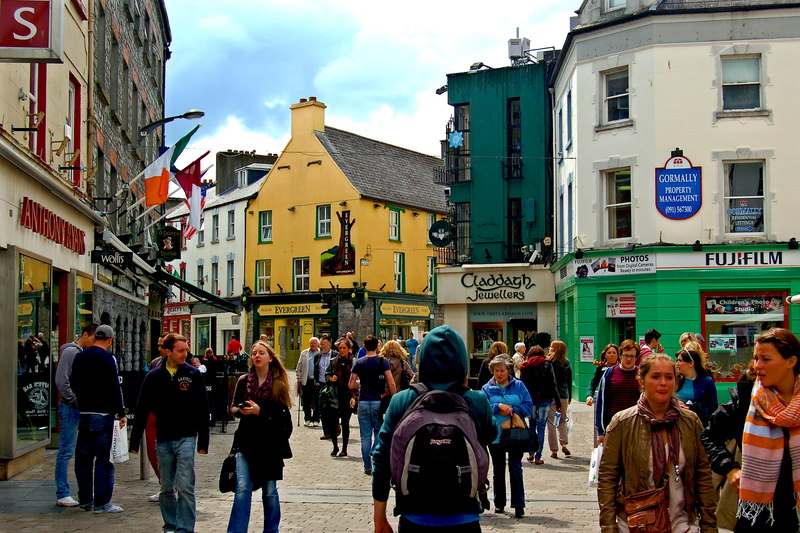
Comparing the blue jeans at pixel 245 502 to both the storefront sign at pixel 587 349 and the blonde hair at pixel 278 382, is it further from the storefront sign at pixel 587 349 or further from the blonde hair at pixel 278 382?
the storefront sign at pixel 587 349

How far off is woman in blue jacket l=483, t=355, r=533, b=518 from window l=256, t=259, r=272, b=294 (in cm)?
3975

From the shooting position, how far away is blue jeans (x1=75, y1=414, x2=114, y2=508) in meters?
9.78

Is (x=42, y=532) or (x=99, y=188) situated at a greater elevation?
(x=99, y=188)

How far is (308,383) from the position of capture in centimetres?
2044

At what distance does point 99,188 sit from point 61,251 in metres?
4.77

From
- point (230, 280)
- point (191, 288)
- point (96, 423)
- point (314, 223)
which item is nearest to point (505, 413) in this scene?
point (96, 423)

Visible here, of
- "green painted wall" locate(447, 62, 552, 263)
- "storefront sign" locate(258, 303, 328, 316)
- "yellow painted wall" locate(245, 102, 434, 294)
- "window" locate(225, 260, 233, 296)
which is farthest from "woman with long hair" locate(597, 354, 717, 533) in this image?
"window" locate(225, 260, 233, 296)

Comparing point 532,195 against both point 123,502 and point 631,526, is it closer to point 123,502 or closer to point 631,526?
point 123,502

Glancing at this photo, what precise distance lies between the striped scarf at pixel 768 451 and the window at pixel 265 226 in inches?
1790

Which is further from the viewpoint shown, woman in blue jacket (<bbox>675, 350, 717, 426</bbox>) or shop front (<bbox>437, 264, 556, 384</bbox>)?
shop front (<bbox>437, 264, 556, 384</bbox>)

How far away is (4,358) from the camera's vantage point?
12445mm

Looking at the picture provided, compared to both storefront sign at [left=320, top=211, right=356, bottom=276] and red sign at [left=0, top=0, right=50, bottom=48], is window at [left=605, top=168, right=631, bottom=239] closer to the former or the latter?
red sign at [left=0, top=0, right=50, bottom=48]

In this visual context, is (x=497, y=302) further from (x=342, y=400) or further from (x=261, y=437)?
(x=261, y=437)

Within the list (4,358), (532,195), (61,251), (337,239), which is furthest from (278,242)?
(4,358)
